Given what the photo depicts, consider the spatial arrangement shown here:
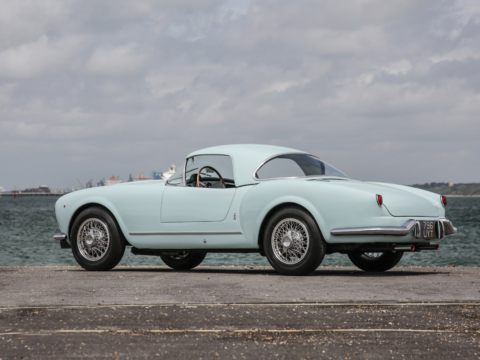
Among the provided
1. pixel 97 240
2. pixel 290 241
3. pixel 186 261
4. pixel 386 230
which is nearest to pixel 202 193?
pixel 290 241

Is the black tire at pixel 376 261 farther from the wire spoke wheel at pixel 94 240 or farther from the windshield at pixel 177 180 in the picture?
the wire spoke wheel at pixel 94 240

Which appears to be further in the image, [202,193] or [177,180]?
[177,180]

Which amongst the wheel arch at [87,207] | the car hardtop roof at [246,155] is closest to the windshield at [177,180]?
the car hardtop roof at [246,155]

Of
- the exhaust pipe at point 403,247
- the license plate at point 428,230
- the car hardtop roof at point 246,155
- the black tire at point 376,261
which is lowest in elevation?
the black tire at point 376,261

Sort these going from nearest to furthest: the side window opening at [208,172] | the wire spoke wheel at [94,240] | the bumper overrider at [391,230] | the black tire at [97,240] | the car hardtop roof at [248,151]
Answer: the bumper overrider at [391,230] → the car hardtop roof at [248,151] → the side window opening at [208,172] → the black tire at [97,240] → the wire spoke wheel at [94,240]

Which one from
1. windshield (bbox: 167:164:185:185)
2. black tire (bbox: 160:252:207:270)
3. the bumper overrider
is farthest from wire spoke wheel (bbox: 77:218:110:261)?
the bumper overrider

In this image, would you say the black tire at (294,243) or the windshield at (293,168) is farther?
the windshield at (293,168)

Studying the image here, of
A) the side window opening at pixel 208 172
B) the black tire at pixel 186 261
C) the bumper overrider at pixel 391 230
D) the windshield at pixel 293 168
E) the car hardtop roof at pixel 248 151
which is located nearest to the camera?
the bumper overrider at pixel 391 230

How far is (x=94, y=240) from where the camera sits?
31.4 feet

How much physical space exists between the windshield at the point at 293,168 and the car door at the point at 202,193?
0.50 m

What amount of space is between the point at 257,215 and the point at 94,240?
2.63 m

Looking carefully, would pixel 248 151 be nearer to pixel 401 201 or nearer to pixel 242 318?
→ pixel 401 201

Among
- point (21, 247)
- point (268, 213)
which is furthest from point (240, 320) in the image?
point (21, 247)

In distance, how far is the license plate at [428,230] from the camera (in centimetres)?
785
